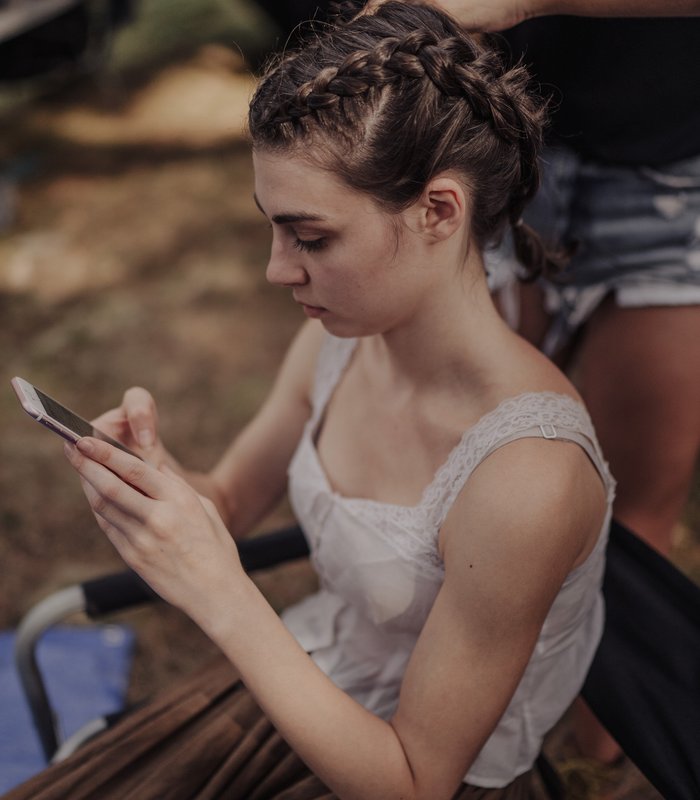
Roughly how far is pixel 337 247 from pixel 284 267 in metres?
0.08

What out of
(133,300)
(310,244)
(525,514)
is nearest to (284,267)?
(310,244)

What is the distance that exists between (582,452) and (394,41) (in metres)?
0.54

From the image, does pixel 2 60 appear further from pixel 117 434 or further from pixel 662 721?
pixel 662 721

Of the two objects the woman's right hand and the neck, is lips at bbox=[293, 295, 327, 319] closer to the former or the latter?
the neck

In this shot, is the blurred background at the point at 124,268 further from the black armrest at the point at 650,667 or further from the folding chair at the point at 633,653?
the black armrest at the point at 650,667

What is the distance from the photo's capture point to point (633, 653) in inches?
56.0

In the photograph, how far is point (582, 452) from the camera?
125 centimetres

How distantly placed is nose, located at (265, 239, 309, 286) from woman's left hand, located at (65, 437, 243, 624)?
297 millimetres

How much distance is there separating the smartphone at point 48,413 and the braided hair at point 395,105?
0.40 meters

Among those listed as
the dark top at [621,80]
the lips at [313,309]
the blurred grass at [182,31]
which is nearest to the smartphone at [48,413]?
the lips at [313,309]

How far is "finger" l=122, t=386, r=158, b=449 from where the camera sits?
142 centimetres

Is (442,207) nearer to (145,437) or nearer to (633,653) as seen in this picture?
(145,437)

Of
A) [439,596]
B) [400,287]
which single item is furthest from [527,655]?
[400,287]

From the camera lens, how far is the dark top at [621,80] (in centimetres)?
145
